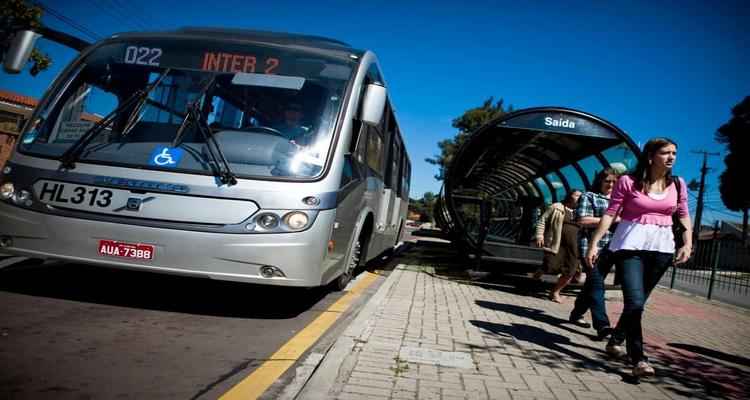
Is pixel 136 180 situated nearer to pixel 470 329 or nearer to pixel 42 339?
pixel 42 339

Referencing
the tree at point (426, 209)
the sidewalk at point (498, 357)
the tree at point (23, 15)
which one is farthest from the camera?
the tree at point (426, 209)

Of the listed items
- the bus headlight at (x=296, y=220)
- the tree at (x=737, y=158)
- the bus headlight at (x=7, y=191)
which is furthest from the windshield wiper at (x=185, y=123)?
the tree at (x=737, y=158)

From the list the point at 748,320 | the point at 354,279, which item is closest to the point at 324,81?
the point at 354,279

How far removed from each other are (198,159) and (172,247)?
0.78 metres

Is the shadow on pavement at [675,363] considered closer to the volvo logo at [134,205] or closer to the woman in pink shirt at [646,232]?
the woman in pink shirt at [646,232]

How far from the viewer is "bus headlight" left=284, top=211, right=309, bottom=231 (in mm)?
4094

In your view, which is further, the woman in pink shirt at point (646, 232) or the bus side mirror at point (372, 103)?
the bus side mirror at point (372, 103)

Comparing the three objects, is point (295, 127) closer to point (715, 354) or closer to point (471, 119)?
point (715, 354)

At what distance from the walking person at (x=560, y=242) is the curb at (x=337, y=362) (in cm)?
354

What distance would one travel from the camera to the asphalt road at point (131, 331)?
8.97ft

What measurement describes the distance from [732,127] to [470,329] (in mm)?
53156

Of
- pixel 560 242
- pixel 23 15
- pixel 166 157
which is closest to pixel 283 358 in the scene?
pixel 166 157

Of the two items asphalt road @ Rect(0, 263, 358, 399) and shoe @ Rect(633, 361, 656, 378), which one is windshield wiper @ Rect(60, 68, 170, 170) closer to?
asphalt road @ Rect(0, 263, 358, 399)

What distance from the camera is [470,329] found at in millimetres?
4809
